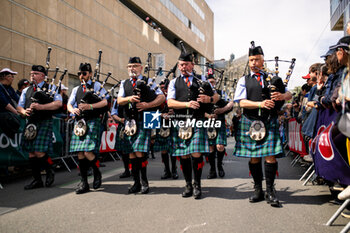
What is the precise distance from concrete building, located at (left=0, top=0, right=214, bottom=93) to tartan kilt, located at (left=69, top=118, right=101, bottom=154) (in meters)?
7.04

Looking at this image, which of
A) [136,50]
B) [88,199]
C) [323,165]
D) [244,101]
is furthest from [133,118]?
[136,50]

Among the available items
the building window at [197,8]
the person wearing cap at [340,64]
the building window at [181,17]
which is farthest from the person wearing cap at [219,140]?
the building window at [197,8]

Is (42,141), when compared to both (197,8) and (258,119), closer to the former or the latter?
(258,119)

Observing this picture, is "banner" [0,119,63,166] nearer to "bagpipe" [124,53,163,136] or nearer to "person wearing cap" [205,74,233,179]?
"bagpipe" [124,53,163,136]

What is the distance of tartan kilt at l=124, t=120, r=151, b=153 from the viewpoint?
4.64m

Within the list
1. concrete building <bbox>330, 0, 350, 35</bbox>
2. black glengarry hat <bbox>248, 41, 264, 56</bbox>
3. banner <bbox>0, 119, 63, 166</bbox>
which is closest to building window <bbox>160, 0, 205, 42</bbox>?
concrete building <bbox>330, 0, 350, 35</bbox>

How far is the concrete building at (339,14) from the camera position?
28578mm

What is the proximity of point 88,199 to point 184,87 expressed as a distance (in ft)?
6.51

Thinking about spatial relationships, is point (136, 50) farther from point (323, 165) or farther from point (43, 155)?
point (323, 165)

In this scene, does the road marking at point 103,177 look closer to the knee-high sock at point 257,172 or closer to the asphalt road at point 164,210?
the asphalt road at point 164,210

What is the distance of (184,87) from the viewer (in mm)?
4492

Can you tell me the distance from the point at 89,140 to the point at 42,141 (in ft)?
3.32

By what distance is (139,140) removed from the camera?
4.66 metres

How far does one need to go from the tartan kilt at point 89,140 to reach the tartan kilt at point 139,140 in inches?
20.8
